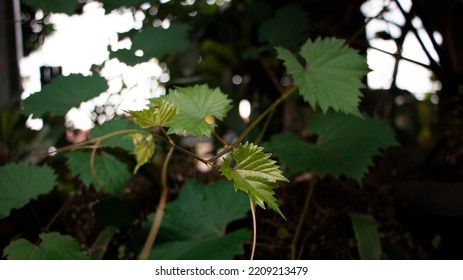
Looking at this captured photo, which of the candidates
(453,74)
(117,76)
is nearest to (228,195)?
(117,76)

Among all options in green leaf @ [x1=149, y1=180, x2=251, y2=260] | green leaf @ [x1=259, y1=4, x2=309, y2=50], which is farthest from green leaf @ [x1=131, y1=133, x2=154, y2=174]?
green leaf @ [x1=259, y1=4, x2=309, y2=50]

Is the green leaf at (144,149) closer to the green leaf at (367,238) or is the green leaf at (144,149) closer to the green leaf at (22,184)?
the green leaf at (22,184)

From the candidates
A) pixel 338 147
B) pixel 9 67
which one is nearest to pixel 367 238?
pixel 338 147

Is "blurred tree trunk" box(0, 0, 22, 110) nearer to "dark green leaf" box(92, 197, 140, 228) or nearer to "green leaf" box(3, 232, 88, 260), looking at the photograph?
"dark green leaf" box(92, 197, 140, 228)

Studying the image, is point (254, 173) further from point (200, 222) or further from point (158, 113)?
point (200, 222)

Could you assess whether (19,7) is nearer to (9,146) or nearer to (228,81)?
(9,146)

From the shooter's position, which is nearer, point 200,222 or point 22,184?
point 22,184
